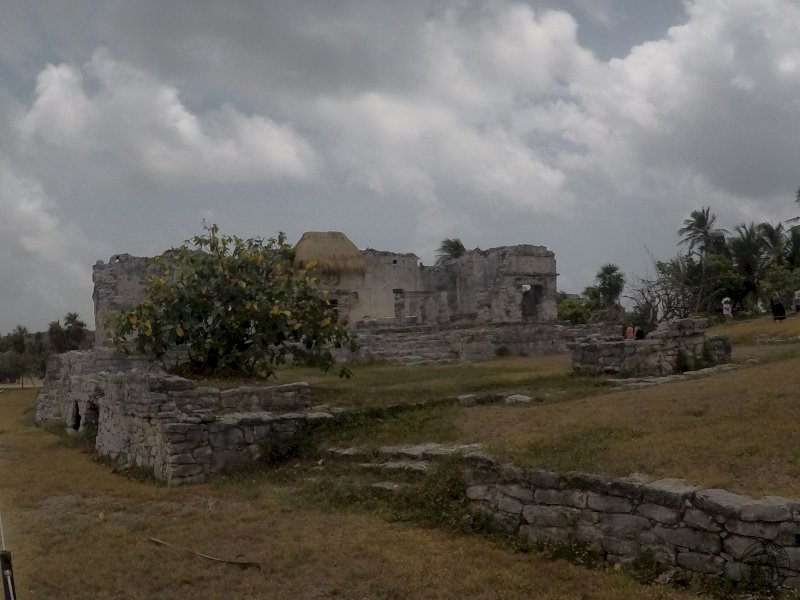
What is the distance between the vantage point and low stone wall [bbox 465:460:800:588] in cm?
437

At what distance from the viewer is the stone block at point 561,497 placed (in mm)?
5461

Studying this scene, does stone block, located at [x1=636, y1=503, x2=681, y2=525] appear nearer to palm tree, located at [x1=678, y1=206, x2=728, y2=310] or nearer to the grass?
the grass

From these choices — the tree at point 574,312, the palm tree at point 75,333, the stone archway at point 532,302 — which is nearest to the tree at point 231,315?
the stone archway at point 532,302

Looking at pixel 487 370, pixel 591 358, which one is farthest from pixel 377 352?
pixel 591 358

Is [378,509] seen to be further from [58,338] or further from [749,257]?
[58,338]

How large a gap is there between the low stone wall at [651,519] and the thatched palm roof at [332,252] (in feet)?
76.1

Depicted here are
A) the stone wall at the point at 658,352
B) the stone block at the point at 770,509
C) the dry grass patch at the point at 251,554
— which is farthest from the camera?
the stone wall at the point at 658,352

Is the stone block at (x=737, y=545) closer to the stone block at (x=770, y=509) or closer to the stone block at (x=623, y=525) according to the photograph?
the stone block at (x=770, y=509)

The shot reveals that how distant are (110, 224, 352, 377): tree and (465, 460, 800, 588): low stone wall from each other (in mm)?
6586

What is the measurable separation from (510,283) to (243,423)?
21.4 m

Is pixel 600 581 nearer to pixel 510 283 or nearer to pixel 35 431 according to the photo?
pixel 35 431

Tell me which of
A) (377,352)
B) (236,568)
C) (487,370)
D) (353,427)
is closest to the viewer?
(236,568)

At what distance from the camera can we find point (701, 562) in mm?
4629

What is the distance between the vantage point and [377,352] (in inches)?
794
